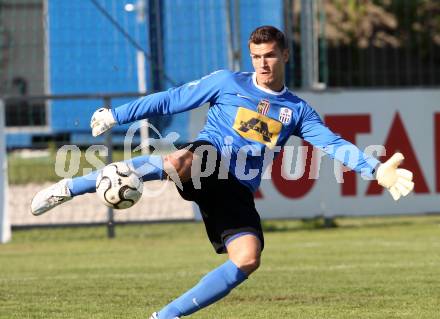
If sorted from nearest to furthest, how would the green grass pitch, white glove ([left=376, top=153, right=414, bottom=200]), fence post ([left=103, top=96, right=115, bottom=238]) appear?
white glove ([left=376, top=153, right=414, bottom=200]) → the green grass pitch → fence post ([left=103, top=96, right=115, bottom=238])

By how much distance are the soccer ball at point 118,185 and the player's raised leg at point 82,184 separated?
0.26 feet

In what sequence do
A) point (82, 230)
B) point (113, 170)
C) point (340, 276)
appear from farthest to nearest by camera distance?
point (82, 230) < point (340, 276) < point (113, 170)

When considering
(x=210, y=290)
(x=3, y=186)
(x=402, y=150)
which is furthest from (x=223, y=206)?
(x=402, y=150)

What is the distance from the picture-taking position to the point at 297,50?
16.1 metres

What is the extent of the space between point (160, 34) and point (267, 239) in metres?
3.62

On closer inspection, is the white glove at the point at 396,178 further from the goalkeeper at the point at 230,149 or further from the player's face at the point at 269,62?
the player's face at the point at 269,62

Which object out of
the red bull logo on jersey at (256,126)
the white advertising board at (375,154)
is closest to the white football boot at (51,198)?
the red bull logo on jersey at (256,126)

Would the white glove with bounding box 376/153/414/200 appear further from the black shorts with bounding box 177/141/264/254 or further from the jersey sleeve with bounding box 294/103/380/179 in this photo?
the black shorts with bounding box 177/141/264/254

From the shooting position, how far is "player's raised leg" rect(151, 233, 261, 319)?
267 inches

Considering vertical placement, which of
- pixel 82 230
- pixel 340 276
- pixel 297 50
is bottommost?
pixel 82 230

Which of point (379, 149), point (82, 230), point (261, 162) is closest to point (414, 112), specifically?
point (379, 149)

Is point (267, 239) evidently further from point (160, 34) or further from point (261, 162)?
point (261, 162)

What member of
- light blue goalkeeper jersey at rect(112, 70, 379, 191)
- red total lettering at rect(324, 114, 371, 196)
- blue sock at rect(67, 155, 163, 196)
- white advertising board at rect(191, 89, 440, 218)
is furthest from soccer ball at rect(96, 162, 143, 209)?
red total lettering at rect(324, 114, 371, 196)

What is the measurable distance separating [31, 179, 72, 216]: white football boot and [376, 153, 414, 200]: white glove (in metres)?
1.98
